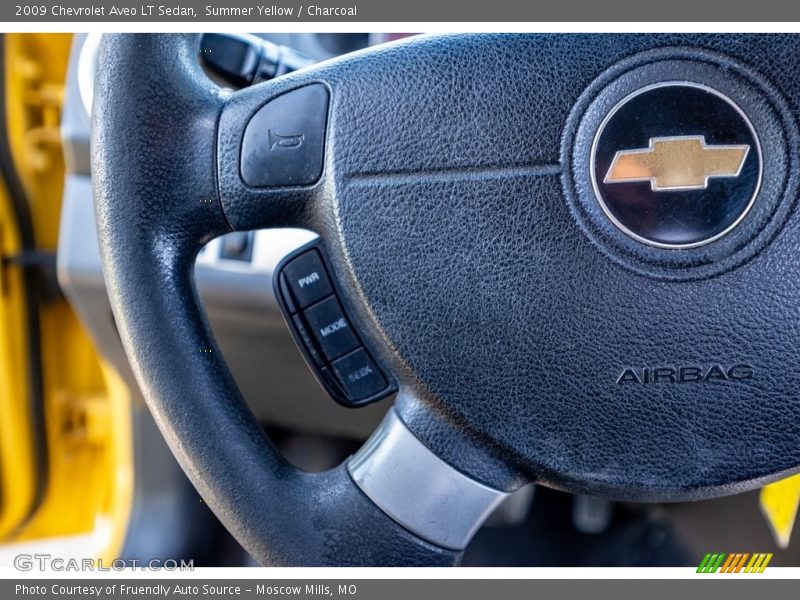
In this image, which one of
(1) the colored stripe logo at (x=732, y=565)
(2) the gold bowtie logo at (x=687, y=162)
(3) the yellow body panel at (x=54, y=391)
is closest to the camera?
(2) the gold bowtie logo at (x=687, y=162)

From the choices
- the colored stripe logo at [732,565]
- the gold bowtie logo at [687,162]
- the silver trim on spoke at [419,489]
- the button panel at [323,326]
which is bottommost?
the colored stripe logo at [732,565]

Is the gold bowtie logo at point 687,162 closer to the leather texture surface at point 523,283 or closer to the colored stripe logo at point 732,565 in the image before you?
the leather texture surface at point 523,283

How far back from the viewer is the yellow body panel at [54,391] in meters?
1.20

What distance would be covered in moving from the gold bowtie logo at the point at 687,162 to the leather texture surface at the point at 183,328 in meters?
0.32

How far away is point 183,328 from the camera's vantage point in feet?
1.81

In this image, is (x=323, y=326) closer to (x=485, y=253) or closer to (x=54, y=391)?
(x=485, y=253)

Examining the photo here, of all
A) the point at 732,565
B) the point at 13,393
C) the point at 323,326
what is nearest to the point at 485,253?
the point at 323,326

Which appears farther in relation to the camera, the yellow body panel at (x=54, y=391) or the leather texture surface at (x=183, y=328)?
the yellow body panel at (x=54, y=391)

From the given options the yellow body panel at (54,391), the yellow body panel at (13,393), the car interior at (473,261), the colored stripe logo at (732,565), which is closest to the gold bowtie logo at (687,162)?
the car interior at (473,261)

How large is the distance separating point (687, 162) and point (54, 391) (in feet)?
3.84

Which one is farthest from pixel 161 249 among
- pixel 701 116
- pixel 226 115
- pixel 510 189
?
pixel 701 116

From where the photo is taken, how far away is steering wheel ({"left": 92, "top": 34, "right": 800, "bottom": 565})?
1.79ft

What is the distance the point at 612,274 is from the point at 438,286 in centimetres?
13

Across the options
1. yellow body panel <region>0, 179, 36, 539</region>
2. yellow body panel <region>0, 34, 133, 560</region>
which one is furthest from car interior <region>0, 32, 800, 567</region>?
yellow body panel <region>0, 179, 36, 539</region>
